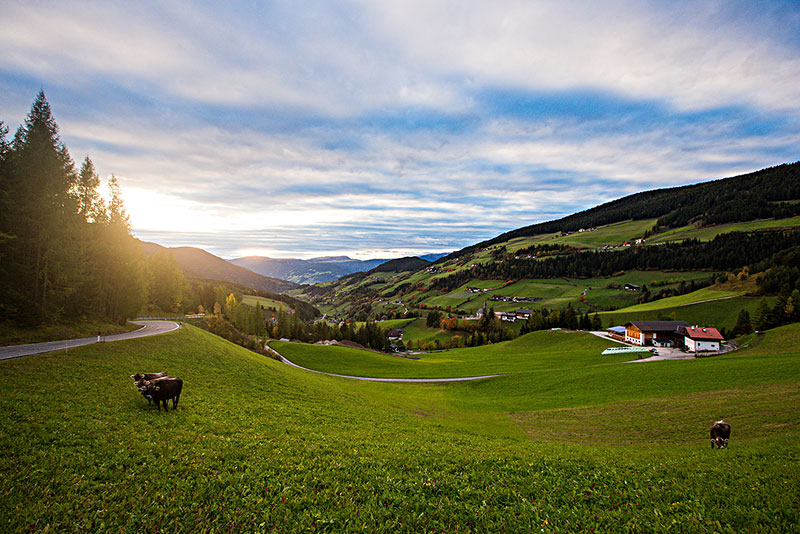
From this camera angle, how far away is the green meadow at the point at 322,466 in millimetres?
6754

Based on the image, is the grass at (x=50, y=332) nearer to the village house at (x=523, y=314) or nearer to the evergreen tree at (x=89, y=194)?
the evergreen tree at (x=89, y=194)

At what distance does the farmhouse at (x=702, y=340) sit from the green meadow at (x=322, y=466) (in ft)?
162

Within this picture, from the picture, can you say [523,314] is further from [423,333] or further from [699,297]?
[699,297]

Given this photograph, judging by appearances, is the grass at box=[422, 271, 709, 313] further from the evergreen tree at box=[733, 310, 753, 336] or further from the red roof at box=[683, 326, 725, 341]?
the red roof at box=[683, 326, 725, 341]

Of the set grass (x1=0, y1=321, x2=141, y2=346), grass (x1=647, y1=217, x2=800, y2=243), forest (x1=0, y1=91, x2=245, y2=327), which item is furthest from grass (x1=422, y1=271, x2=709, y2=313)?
grass (x1=0, y1=321, x2=141, y2=346)

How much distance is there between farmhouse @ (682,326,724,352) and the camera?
58.6 meters

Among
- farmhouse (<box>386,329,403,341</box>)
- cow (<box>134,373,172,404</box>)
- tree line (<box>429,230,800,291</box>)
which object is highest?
tree line (<box>429,230,800,291</box>)

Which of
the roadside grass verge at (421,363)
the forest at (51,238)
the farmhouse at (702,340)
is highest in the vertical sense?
the forest at (51,238)

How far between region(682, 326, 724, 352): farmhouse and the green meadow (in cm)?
4950

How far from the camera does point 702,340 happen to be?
59.5 m

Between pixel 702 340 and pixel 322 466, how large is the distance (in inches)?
3200

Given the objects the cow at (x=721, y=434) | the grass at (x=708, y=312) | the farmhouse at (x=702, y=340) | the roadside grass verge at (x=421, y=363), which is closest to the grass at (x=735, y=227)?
the grass at (x=708, y=312)

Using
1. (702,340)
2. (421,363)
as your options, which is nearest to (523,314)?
(702,340)

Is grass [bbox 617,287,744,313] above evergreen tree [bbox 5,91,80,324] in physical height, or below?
below
